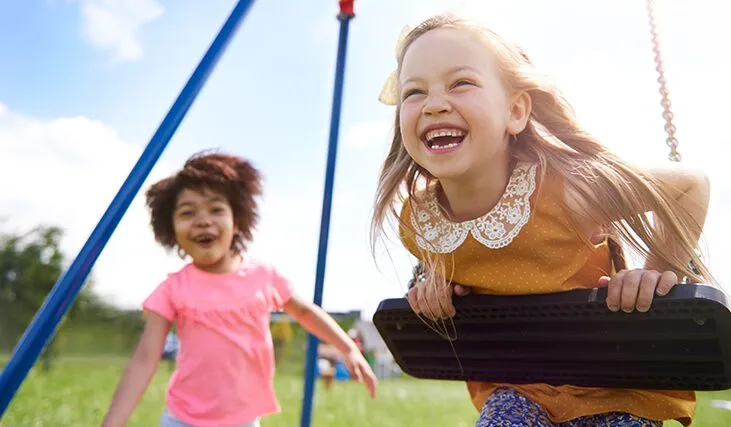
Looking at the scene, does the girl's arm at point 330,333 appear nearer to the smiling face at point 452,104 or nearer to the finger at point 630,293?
the smiling face at point 452,104

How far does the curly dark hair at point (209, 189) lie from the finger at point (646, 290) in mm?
1950

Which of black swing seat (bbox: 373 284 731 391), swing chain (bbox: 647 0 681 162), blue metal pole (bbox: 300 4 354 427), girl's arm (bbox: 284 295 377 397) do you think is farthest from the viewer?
blue metal pole (bbox: 300 4 354 427)

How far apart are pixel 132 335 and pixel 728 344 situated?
12.6m

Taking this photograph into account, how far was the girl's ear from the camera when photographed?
162cm

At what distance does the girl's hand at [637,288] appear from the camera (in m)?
1.30

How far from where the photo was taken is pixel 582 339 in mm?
1422

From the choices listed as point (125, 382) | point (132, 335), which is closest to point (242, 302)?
point (125, 382)

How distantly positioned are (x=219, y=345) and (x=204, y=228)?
18.7 inches

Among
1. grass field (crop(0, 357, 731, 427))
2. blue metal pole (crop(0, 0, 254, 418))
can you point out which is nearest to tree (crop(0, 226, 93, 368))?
grass field (crop(0, 357, 731, 427))

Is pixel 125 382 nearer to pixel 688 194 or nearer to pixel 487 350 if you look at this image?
pixel 487 350

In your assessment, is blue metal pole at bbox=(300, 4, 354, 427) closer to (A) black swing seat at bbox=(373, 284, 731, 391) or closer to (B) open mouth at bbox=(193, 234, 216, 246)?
(B) open mouth at bbox=(193, 234, 216, 246)

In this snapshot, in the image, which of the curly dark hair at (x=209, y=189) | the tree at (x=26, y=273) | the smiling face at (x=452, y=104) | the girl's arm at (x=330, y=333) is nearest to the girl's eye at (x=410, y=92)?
the smiling face at (x=452, y=104)

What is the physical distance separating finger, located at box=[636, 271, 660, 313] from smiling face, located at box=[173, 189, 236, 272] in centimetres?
180

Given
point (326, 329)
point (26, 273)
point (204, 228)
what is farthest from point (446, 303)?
point (26, 273)
